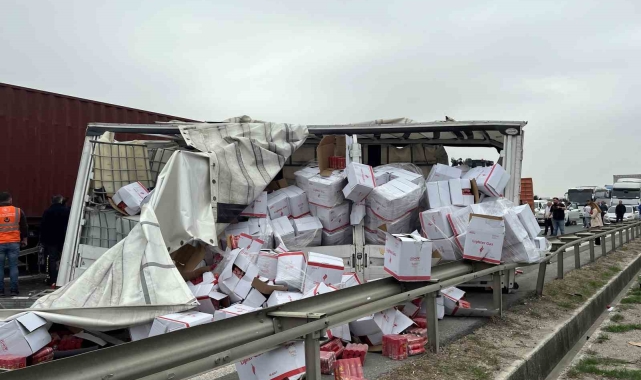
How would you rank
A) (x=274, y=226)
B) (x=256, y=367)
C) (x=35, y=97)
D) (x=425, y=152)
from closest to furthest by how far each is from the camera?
1. (x=256, y=367)
2. (x=274, y=226)
3. (x=425, y=152)
4. (x=35, y=97)

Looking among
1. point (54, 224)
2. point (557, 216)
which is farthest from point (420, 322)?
point (557, 216)

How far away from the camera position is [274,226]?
7.31 m

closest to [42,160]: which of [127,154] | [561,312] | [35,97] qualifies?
[35,97]

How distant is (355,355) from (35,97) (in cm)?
885

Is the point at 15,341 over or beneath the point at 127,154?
beneath

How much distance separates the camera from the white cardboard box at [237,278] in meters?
5.87

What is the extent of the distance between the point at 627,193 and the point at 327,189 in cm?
3617

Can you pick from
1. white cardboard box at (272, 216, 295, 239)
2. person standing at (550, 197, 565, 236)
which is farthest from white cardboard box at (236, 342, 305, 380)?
person standing at (550, 197, 565, 236)

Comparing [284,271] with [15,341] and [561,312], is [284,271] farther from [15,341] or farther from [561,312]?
[561,312]

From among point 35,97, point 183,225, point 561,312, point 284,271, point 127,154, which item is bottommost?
point 561,312

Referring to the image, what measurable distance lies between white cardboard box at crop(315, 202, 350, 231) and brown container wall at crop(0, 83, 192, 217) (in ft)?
19.8

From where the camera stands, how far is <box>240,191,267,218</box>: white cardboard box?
7207 mm

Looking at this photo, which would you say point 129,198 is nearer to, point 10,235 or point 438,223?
point 10,235

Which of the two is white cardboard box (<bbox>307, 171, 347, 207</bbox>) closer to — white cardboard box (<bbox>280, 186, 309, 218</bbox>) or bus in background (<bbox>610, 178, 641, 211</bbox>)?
white cardboard box (<bbox>280, 186, 309, 218</bbox>)
